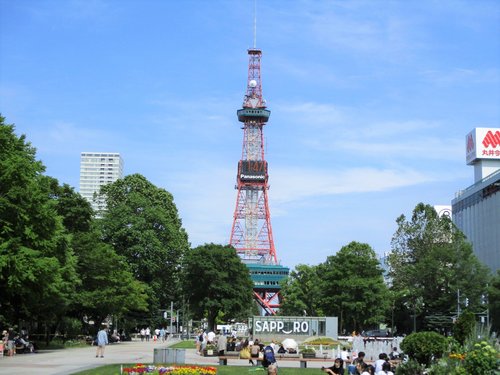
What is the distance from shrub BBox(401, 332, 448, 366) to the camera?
2517 centimetres

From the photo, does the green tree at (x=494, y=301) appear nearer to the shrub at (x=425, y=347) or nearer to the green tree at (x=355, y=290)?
the green tree at (x=355, y=290)

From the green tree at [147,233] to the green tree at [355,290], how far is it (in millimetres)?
17640

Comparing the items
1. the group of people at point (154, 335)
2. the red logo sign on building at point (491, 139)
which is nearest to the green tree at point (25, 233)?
the group of people at point (154, 335)

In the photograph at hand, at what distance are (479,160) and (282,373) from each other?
8833cm

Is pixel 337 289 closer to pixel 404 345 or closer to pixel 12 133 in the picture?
pixel 12 133

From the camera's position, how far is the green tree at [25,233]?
118 ft

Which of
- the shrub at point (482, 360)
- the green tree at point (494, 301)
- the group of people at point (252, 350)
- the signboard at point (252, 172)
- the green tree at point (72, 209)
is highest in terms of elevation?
the signboard at point (252, 172)

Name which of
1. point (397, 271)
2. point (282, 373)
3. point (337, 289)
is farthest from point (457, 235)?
point (282, 373)

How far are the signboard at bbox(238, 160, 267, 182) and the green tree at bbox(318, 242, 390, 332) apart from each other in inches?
3195

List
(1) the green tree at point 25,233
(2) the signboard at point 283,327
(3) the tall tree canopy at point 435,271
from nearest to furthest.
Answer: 1. (1) the green tree at point 25,233
2. (2) the signboard at point 283,327
3. (3) the tall tree canopy at point 435,271

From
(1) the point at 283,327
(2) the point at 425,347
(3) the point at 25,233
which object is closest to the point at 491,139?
(1) the point at 283,327

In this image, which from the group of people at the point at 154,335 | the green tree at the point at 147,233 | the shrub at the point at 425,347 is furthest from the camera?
the group of people at the point at 154,335

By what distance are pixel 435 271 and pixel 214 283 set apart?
24.6 metres

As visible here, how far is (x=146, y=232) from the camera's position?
75688mm
